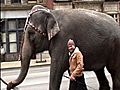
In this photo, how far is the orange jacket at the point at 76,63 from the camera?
6.18 metres

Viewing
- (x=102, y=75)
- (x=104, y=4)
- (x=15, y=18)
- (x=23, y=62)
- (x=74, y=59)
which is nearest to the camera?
(x=74, y=59)

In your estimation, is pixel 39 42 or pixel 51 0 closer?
pixel 39 42

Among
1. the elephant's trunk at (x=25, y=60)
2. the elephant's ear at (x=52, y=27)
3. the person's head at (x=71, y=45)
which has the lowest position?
the elephant's trunk at (x=25, y=60)

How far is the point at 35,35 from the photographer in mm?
6613

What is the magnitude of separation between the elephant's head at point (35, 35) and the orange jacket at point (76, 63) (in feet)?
1.82

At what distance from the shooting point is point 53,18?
646 centimetres

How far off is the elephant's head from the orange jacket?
0.56 m

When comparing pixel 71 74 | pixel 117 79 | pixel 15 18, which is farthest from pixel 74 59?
pixel 15 18

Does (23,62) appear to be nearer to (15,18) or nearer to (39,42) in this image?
(39,42)

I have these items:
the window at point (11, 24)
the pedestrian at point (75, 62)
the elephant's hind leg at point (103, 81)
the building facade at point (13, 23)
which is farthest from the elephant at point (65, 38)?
the window at point (11, 24)

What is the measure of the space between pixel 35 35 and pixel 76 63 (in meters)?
0.93

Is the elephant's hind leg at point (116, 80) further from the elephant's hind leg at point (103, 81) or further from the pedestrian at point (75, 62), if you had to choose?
the pedestrian at point (75, 62)

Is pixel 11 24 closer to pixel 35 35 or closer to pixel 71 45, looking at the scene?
pixel 35 35

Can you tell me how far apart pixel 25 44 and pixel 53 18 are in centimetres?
70
